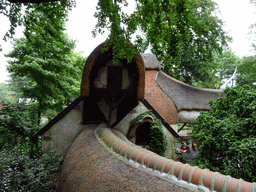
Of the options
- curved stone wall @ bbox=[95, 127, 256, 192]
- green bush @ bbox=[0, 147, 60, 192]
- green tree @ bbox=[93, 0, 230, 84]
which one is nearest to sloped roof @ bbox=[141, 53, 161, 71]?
green tree @ bbox=[93, 0, 230, 84]

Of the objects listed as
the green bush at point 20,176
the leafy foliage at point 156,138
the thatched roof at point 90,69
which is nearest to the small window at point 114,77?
the thatched roof at point 90,69

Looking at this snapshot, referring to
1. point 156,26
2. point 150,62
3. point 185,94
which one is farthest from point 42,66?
point 185,94

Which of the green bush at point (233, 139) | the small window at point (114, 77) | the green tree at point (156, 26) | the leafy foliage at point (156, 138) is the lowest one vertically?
the leafy foliage at point (156, 138)

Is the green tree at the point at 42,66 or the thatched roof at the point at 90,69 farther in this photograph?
the green tree at the point at 42,66

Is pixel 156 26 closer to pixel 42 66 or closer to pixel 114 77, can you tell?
pixel 114 77

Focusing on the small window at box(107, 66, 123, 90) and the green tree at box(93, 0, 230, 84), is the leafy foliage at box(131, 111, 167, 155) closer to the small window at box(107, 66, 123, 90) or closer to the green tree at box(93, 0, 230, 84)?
the small window at box(107, 66, 123, 90)

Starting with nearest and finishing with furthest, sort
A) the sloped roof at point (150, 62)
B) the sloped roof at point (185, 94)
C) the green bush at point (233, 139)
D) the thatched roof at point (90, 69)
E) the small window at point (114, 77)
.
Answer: the green bush at point (233, 139) → the thatched roof at point (90, 69) → the small window at point (114, 77) → the sloped roof at point (185, 94) → the sloped roof at point (150, 62)

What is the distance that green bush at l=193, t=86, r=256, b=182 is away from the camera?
398 cm

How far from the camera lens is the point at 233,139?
4461 mm

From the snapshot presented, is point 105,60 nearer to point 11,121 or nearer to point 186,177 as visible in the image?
point 11,121

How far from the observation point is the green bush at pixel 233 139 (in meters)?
3.98

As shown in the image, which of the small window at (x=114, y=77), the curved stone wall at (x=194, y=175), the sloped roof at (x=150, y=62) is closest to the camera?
the curved stone wall at (x=194, y=175)

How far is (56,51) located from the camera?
32.7 ft

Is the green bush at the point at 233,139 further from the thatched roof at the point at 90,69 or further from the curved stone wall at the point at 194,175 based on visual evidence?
the thatched roof at the point at 90,69
